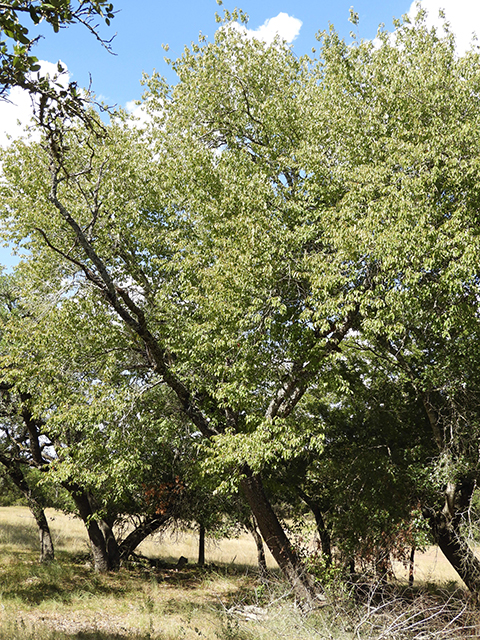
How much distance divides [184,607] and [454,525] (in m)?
7.45

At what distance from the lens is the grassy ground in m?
8.05

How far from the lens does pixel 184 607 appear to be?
12836 mm

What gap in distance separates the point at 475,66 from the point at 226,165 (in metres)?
6.88

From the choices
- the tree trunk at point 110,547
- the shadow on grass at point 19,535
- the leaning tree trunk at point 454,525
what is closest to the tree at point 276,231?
the leaning tree trunk at point 454,525

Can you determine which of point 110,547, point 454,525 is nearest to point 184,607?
point 110,547

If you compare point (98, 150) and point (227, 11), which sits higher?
point (227, 11)

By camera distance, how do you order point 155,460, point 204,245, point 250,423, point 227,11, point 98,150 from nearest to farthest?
point 250,423
point 204,245
point 98,150
point 227,11
point 155,460

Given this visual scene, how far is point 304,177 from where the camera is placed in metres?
12.6

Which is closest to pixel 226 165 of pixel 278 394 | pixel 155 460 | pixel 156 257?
pixel 156 257

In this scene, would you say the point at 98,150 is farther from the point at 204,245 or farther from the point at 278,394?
the point at 278,394

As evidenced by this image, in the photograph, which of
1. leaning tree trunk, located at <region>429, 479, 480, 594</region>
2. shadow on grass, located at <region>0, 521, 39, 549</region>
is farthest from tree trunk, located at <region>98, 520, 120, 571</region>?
leaning tree trunk, located at <region>429, 479, 480, 594</region>

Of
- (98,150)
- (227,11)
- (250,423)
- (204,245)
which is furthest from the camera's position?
(227,11)

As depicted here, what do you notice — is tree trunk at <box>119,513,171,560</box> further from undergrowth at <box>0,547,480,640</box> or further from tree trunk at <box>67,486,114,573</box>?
tree trunk at <box>67,486,114,573</box>

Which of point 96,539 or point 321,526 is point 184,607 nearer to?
point 96,539
